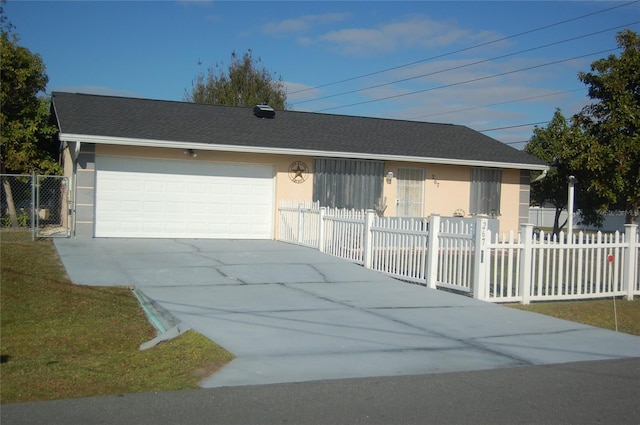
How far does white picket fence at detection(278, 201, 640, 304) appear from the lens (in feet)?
37.2

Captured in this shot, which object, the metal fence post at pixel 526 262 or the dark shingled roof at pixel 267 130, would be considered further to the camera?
the dark shingled roof at pixel 267 130

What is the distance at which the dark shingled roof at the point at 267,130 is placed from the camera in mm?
17734

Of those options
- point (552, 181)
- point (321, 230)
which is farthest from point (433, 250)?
point (552, 181)

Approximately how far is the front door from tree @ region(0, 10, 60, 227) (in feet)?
36.9

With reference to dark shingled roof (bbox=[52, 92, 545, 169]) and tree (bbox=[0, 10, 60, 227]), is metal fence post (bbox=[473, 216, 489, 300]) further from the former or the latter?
tree (bbox=[0, 10, 60, 227])

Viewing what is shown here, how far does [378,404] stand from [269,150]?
1299cm

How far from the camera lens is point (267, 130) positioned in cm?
2006

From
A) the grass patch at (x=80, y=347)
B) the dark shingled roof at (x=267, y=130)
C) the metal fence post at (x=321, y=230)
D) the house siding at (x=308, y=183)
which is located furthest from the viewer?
the dark shingled roof at (x=267, y=130)

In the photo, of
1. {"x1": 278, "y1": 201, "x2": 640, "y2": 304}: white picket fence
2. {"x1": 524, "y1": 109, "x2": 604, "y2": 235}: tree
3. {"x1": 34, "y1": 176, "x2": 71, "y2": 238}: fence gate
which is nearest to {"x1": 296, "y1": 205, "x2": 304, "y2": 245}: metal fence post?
{"x1": 278, "y1": 201, "x2": 640, "y2": 304}: white picket fence

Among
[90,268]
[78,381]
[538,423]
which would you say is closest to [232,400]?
[78,381]

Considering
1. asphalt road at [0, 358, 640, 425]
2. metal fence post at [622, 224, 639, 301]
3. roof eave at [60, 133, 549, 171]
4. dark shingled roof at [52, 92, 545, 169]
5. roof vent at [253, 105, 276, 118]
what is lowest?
asphalt road at [0, 358, 640, 425]

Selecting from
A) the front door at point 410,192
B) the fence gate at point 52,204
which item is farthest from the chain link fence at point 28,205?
the front door at point 410,192

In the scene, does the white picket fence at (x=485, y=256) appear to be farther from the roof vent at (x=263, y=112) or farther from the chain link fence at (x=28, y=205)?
the chain link fence at (x=28, y=205)

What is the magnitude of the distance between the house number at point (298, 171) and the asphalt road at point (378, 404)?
42.2 ft
